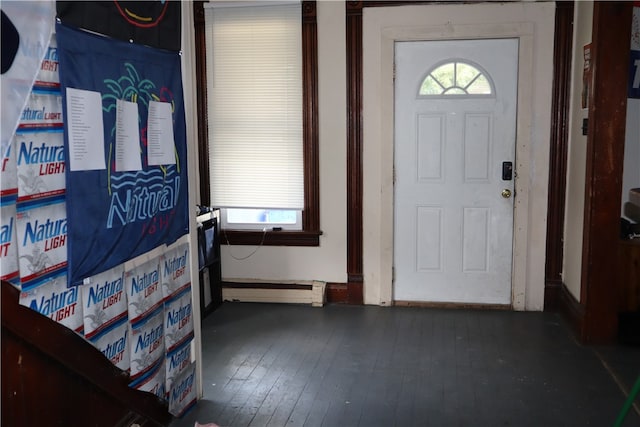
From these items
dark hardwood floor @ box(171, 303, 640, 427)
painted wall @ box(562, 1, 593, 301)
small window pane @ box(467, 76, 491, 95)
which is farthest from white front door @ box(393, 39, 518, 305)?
painted wall @ box(562, 1, 593, 301)

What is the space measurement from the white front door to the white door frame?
0.06 meters

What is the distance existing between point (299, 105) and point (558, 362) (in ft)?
8.51

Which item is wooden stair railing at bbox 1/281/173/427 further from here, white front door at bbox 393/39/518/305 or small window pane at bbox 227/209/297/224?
white front door at bbox 393/39/518/305

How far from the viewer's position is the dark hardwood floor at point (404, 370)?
2971mm

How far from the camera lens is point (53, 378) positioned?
2.10 m

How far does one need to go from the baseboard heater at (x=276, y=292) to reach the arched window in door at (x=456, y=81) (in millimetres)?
1740

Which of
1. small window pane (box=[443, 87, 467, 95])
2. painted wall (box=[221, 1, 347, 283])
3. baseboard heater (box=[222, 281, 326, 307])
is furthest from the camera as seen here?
baseboard heater (box=[222, 281, 326, 307])

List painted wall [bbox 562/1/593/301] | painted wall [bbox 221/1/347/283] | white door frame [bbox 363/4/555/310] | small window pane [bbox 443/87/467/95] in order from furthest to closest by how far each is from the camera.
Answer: painted wall [bbox 221/1/347/283] < small window pane [bbox 443/87/467/95] < white door frame [bbox 363/4/555/310] < painted wall [bbox 562/1/593/301]

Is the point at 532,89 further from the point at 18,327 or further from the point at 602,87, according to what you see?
the point at 18,327

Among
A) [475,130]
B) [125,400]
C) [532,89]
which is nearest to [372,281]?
[475,130]

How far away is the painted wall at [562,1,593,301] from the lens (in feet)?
13.4

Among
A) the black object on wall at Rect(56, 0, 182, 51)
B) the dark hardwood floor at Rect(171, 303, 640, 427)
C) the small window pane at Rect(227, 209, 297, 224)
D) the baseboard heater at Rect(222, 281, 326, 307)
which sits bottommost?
the dark hardwood floor at Rect(171, 303, 640, 427)

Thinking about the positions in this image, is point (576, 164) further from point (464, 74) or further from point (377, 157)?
point (377, 157)

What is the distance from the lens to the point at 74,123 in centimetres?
203
